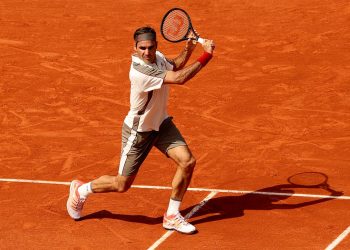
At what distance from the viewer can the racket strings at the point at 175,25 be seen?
970 cm

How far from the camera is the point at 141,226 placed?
9.75m

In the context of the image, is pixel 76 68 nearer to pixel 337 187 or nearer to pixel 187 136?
pixel 187 136

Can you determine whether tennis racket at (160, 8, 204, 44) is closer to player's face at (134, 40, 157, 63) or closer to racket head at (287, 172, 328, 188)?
player's face at (134, 40, 157, 63)

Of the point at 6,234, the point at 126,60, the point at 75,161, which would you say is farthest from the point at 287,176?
the point at 126,60

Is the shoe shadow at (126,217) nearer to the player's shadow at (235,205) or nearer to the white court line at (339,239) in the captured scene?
the player's shadow at (235,205)

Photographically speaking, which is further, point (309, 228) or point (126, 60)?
point (126, 60)

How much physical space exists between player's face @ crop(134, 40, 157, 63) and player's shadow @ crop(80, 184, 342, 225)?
210 centimetres

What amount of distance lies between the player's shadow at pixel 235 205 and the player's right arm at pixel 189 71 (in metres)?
1.98

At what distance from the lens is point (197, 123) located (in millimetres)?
12938

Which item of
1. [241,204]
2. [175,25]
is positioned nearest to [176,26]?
[175,25]

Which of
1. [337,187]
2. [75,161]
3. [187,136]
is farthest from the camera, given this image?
[187,136]

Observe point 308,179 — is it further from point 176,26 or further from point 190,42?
point 176,26

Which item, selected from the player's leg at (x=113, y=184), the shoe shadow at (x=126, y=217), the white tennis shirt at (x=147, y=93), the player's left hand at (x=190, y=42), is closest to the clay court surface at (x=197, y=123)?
the shoe shadow at (x=126, y=217)

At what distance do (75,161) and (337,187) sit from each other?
3796mm
